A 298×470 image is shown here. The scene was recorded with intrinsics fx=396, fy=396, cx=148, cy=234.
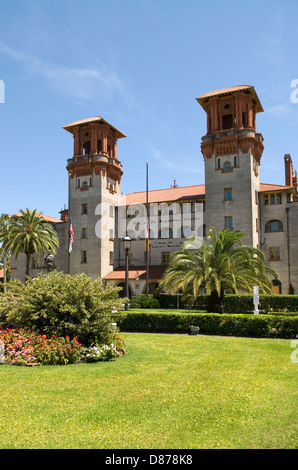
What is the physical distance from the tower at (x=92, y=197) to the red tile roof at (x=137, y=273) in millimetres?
945

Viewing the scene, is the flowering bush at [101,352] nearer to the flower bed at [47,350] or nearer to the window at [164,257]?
the flower bed at [47,350]

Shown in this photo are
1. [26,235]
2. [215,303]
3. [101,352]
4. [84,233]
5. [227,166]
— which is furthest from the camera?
[84,233]

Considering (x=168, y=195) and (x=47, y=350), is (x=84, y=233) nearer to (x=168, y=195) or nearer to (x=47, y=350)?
(x=168, y=195)

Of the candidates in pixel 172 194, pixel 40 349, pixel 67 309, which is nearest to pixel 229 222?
pixel 172 194

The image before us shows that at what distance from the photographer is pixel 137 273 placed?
4941 cm

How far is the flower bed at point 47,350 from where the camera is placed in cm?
1210

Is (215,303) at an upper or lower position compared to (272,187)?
lower

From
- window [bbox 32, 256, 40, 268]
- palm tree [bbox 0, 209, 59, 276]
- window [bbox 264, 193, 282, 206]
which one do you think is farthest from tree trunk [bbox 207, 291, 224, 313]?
window [bbox 32, 256, 40, 268]

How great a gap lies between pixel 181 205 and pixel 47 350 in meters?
39.2

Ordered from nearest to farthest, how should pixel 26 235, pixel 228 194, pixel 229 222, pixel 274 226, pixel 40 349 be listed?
1. pixel 40 349
2. pixel 26 235
3. pixel 229 222
4. pixel 228 194
5. pixel 274 226

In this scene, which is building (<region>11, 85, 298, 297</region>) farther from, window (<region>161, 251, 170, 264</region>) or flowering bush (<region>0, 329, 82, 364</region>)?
flowering bush (<region>0, 329, 82, 364</region>)

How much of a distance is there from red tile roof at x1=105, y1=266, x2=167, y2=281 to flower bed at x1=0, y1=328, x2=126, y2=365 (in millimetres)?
34392

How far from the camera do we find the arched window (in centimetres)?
4446
